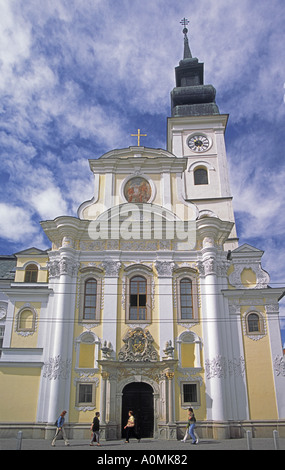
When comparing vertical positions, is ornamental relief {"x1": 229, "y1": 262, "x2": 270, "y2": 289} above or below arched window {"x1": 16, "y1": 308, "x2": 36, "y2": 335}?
above

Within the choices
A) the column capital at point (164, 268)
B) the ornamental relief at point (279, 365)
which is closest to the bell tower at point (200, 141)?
the column capital at point (164, 268)

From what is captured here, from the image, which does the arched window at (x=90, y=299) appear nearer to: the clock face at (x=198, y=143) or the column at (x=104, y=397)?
the column at (x=104, y=397)

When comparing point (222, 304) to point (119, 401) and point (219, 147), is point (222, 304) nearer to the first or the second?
point (119, 401)

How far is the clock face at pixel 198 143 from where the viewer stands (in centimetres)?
3578

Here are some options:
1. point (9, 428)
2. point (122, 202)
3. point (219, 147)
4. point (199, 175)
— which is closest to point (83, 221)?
point (122, 202)

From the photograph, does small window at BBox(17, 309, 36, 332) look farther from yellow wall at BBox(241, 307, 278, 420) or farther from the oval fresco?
yellow wall at BBox(241, 307, 278, 420)

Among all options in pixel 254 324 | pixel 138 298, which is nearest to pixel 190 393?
pixel 254 324

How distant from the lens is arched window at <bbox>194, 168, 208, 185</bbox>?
34.1 m

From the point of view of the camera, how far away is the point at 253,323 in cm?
2261

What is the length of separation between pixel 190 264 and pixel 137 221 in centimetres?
394

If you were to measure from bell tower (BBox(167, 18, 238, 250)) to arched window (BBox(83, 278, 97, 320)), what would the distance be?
413 inches

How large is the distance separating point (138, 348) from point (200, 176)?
684 inches

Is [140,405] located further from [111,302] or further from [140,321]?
[111,302]

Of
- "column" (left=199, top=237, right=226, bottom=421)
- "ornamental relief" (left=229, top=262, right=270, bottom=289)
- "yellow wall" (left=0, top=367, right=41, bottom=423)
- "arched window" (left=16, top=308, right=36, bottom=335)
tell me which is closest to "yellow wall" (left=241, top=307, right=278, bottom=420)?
"column" (left=199, top=237, right=226, bottom=421)
